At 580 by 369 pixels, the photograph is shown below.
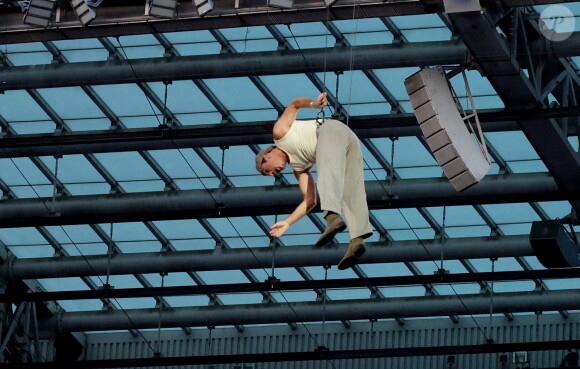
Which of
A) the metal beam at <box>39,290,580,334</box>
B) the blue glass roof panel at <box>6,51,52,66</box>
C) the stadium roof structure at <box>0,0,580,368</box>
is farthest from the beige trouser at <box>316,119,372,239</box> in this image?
the metal beam at <box>39,290,580,334</box>

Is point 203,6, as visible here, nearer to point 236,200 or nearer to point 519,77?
point 519,77

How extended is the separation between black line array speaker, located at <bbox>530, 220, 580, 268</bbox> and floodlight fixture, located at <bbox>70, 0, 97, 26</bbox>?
277 inches

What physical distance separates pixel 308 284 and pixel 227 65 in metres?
5.41

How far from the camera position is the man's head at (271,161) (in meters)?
14.5

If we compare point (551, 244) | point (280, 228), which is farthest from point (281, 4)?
point (280, 228)

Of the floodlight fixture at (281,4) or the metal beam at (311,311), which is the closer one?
the floodlight fixture at (281,4)

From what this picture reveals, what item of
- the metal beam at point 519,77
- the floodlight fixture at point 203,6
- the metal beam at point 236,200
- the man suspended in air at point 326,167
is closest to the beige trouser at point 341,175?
the man suspended in air at point 326,167

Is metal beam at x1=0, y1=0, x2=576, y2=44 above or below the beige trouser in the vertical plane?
above

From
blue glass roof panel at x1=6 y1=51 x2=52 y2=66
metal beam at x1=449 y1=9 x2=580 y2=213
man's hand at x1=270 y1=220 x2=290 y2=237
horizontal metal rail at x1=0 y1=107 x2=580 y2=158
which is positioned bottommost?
man's hand at x1=270 y1=220 x2=290 y2=237

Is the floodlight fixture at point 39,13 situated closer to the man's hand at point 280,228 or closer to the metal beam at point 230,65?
the metal beam at point 230,65

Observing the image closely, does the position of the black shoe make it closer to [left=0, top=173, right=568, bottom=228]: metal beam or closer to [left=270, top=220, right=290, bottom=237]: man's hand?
[left=270, top=220, right=290, bottom=237]: man's hand

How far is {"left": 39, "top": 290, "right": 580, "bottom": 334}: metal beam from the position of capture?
30312 millimetres

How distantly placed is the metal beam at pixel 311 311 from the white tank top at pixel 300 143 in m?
16.3

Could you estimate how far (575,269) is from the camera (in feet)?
91.5
